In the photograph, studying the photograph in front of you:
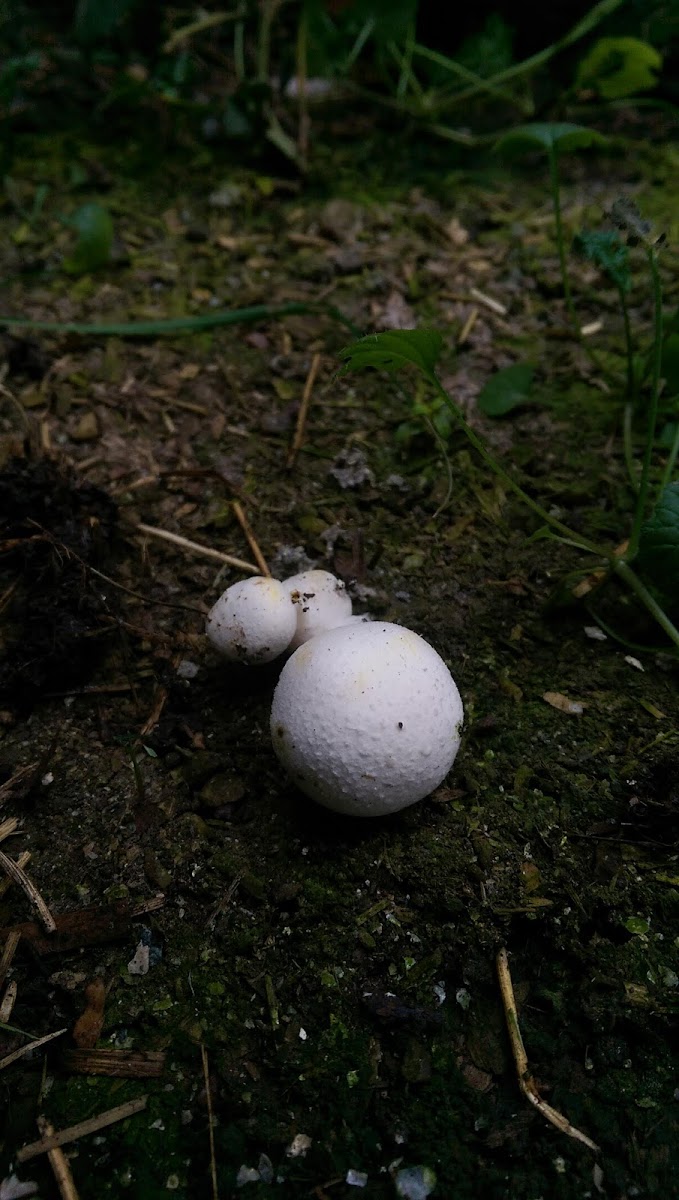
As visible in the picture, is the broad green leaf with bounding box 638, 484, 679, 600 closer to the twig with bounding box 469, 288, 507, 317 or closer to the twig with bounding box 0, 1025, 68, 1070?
the twig with bounding box 469, 288, 507, 317

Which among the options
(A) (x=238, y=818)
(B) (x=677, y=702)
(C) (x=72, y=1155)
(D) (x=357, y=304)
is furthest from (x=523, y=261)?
(C) (x=72, y=1155)

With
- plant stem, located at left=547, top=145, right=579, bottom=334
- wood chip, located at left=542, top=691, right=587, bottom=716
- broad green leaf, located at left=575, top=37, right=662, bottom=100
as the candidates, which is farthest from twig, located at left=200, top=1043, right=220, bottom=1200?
broad green leaf, located at left=575, top=37, right=662, bottom=100

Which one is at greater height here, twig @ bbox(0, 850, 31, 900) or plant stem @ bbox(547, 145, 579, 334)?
plant stem @ bbox(547, 145, 579, 334)

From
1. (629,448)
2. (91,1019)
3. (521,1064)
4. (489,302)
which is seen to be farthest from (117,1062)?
(489,302)

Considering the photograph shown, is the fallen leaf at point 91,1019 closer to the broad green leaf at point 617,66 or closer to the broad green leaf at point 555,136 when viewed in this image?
the broad green leaf at point 555,136

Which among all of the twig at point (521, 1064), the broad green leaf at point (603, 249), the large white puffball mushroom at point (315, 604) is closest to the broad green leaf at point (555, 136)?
the broad green leaf at point (603, 249)

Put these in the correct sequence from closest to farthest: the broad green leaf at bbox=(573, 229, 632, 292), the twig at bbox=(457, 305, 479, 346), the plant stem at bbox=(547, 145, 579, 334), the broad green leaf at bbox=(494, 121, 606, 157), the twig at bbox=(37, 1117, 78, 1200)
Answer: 1. the twig at bbox=(37, 1117, 78, 1200)
2. the broad green leaf at bbox=(573, 229, 632, 292)
3. the broad green leaf at bbox=(494, 121, 606, 157)
4. the plant stem at bbox=(547, 145, 579, 334)
5. the twig at bbox=(457, 305, 479, 346)
